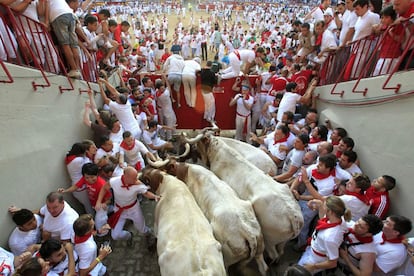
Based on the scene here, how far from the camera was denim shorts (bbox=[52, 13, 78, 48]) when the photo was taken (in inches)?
230

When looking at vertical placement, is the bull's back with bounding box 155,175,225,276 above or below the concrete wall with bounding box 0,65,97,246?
below

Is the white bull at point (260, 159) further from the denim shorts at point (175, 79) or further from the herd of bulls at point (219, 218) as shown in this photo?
the denim shorts at point (175, 79)

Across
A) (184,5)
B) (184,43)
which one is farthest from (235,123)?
(184,5)

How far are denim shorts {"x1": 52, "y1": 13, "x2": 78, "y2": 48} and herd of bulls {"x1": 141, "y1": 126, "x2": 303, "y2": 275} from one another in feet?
11.0

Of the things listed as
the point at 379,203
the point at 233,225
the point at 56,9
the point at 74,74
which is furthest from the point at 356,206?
the point at 56,9

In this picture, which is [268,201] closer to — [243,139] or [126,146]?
[126,146]

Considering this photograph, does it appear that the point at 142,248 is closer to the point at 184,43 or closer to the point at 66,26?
the point at 66,26

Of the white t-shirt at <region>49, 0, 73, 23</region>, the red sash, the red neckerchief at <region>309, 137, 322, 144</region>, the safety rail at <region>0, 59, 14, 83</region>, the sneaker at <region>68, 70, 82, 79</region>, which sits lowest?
the red sash

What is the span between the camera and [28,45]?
4.91 meters

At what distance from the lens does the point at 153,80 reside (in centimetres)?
946

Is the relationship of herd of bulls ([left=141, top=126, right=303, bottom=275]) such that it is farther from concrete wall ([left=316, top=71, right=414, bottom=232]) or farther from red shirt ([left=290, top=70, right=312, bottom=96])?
red shirt ([left=290, top=70, right=312, bottom=96])

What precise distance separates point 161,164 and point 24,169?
217 cm

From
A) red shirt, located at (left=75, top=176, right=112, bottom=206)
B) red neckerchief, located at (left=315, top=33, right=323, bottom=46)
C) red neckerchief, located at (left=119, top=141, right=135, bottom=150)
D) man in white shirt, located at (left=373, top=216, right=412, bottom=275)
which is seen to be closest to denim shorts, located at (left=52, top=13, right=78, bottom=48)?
red neckerchief, located at (left=119, top=141, right=135, bottom=150)

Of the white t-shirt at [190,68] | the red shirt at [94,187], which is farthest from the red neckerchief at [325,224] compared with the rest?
the white t-shirt at [190,68]
